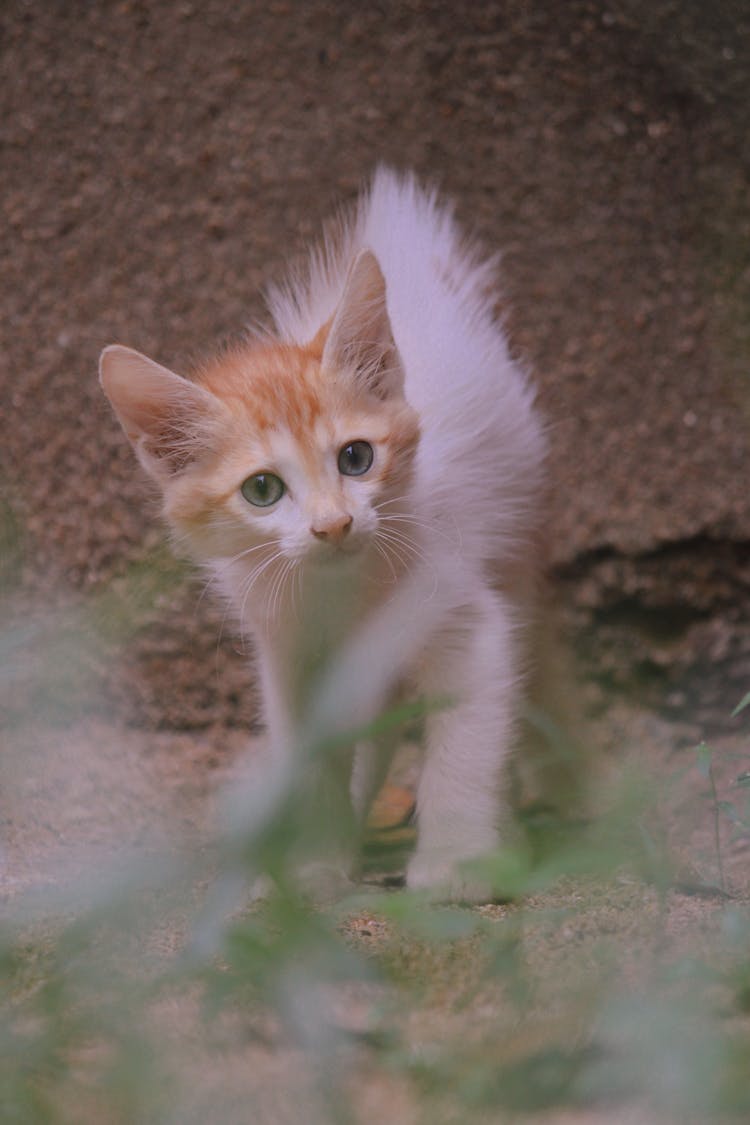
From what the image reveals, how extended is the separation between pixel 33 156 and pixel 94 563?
102 centimetres

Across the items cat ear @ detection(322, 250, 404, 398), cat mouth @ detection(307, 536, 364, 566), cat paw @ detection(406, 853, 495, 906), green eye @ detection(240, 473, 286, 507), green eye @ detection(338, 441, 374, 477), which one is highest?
cat ear @ detection(322, 250, 404, 398)

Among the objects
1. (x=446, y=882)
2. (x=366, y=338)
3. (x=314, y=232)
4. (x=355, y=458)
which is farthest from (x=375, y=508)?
(x=314, y=232)

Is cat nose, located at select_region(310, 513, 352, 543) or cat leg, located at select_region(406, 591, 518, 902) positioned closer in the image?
cat nose, located at select_region(310, 513, 352, 543)

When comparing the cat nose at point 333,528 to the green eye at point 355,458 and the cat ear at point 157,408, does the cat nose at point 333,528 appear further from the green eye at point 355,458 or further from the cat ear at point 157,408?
the cat ear at point 157,408

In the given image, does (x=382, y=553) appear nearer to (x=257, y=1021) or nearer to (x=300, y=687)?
(x=300, y=687)

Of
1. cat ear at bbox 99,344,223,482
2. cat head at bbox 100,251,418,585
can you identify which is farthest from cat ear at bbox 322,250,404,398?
cat ear at bbox 99,344,223,482

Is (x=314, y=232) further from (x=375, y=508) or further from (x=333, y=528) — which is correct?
(x=333, y=528)

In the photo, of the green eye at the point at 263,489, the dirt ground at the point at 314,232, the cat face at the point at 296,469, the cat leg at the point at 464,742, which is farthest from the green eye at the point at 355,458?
the dirt ground at the point at 314,232

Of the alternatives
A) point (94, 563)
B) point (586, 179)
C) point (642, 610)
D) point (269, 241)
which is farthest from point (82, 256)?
point (642, 610)

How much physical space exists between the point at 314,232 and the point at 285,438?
114cm

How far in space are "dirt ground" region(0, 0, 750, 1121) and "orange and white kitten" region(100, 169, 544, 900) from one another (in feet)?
1.58

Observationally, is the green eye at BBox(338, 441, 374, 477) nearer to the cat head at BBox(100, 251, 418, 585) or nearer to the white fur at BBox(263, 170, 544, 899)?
the cat head at BBox(100, 251, 418, 585)

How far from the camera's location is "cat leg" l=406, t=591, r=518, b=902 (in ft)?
7.38

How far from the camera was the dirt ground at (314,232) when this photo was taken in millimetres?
3025
